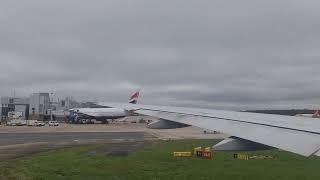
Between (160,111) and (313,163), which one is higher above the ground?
(160,111)

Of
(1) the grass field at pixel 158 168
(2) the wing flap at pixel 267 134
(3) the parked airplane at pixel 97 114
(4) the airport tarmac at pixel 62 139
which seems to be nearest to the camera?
(2) the wing flap at pixel 267 134

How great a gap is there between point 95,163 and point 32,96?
10645cm

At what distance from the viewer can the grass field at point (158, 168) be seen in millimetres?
19406

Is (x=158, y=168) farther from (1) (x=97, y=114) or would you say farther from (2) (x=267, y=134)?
(1) (x=97, y=114)

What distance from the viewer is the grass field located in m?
19.4

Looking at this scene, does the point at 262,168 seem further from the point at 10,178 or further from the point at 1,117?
the point at 1,117

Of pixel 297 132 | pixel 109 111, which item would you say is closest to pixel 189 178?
pixel 297 132

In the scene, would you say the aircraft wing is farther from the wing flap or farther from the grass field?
the grass field

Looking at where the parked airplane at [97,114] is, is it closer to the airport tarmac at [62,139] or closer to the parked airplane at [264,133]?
the airport tarmac at [62,139]

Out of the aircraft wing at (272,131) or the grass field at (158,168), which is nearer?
the aircraft wing at (272,131)

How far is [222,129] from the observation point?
A: 810cm

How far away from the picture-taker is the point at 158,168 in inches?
875

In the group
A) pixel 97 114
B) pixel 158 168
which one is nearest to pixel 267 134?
pixel 158 168

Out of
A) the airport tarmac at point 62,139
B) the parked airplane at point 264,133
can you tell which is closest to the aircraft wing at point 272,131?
the parked airplane at point 264,133
